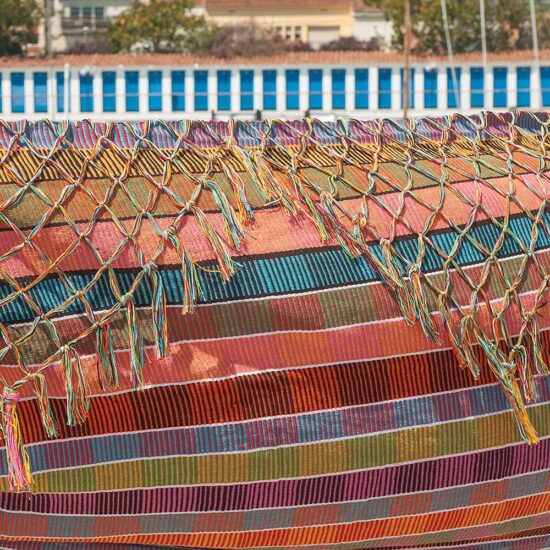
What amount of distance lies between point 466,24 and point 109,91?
352 inches

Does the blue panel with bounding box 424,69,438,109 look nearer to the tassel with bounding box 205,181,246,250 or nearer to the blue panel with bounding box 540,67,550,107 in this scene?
the blue panel with bounding box 540,67,550,107

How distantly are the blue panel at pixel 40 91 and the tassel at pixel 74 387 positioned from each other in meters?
19.5

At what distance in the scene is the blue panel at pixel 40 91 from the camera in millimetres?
20203

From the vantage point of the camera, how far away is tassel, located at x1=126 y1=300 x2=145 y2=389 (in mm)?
1379

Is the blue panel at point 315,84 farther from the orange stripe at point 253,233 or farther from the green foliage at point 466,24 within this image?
the orange stripe at point 253,233

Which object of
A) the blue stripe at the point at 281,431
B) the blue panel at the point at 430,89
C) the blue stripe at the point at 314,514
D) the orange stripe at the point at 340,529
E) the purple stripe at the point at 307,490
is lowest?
the blue panel at the point at 430,89

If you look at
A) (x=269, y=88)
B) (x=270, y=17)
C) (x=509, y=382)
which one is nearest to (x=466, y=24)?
(x=269, y=88)

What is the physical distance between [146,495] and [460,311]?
1.71 feet

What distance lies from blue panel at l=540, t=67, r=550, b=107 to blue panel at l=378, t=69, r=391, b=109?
2.92 metres

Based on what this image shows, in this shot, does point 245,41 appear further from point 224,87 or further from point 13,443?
point 13,443

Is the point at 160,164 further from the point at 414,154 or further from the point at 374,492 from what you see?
the point at 374,492

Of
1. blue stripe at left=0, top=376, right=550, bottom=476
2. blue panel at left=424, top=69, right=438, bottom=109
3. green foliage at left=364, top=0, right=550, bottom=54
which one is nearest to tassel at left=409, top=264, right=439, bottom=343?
blue stripe at left=0, top=376, right=550, bottom=476

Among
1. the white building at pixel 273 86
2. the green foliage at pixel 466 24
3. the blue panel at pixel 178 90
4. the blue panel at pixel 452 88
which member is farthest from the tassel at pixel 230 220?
the green foliage at pixel 466 24

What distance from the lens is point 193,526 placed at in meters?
1.51
